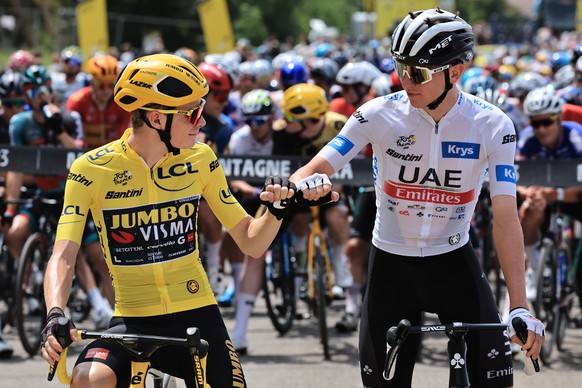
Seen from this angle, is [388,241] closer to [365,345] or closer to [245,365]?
[365,345]

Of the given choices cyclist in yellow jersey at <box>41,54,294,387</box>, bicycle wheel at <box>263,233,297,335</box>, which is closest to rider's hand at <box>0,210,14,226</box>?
bicycle wheel at <box>263,233,297,335</box>

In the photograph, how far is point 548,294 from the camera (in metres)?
8.97

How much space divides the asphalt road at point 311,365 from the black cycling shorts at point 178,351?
3.37 metres

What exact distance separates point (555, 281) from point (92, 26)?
53.2 feet

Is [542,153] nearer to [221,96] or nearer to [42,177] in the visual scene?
[221,96]

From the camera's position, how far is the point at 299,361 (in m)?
8.72

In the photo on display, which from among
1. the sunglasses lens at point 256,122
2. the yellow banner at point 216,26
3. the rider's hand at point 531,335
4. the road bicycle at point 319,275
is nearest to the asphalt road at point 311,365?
the road bicycle at point 319,275

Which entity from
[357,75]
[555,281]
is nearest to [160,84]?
[555,281]

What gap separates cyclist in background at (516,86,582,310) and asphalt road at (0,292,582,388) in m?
0.78

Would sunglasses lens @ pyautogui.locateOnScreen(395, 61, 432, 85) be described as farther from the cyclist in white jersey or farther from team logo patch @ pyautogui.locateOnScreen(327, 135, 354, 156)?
team logo patch @ pyautogui.locateOnScreen(327, 135, 354, 156)

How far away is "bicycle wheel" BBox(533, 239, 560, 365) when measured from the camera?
28.5ft

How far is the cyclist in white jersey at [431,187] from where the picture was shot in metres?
4.77

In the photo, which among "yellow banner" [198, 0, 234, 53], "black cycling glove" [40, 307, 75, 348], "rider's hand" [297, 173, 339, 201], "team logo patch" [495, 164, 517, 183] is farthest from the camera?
"yellow banner" [198, 0, 234, 53]

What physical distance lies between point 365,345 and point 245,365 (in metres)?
3.67
